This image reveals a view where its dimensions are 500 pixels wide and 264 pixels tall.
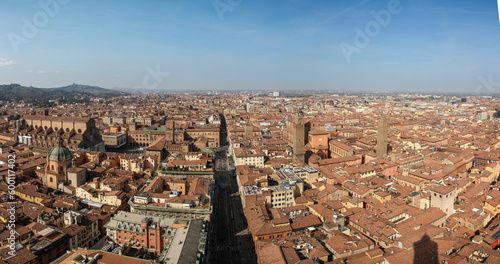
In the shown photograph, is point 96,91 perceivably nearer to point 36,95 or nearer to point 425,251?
point 36,95

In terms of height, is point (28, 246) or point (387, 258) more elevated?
point (28, 246)

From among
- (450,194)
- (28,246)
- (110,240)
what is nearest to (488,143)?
(450,194)

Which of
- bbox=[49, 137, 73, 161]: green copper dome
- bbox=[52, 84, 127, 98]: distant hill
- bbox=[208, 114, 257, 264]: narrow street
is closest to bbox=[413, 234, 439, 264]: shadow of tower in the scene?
bbox=[208, 114, 257, 264]: narrow street

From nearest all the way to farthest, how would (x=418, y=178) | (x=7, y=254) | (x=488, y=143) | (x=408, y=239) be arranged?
(x=7, y=254) → (x=408, y=239) → (x=418, y=178) → (x=488, y=143)

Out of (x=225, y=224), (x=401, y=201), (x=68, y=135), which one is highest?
(x=68, y=135)

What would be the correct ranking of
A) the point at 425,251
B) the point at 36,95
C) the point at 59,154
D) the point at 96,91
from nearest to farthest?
1. the point at 425,251
2. the point at 59,154
3. the point at 36,95
4. the point at 96,91

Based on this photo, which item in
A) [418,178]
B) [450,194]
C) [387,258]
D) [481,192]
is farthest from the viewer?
[418,178]

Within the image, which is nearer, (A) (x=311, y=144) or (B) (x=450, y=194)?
(B) (x=450, y=194)

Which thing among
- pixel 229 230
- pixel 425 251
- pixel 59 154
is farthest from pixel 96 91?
pixel 425 251

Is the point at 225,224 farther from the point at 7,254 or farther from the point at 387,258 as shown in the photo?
the point at 7,254
